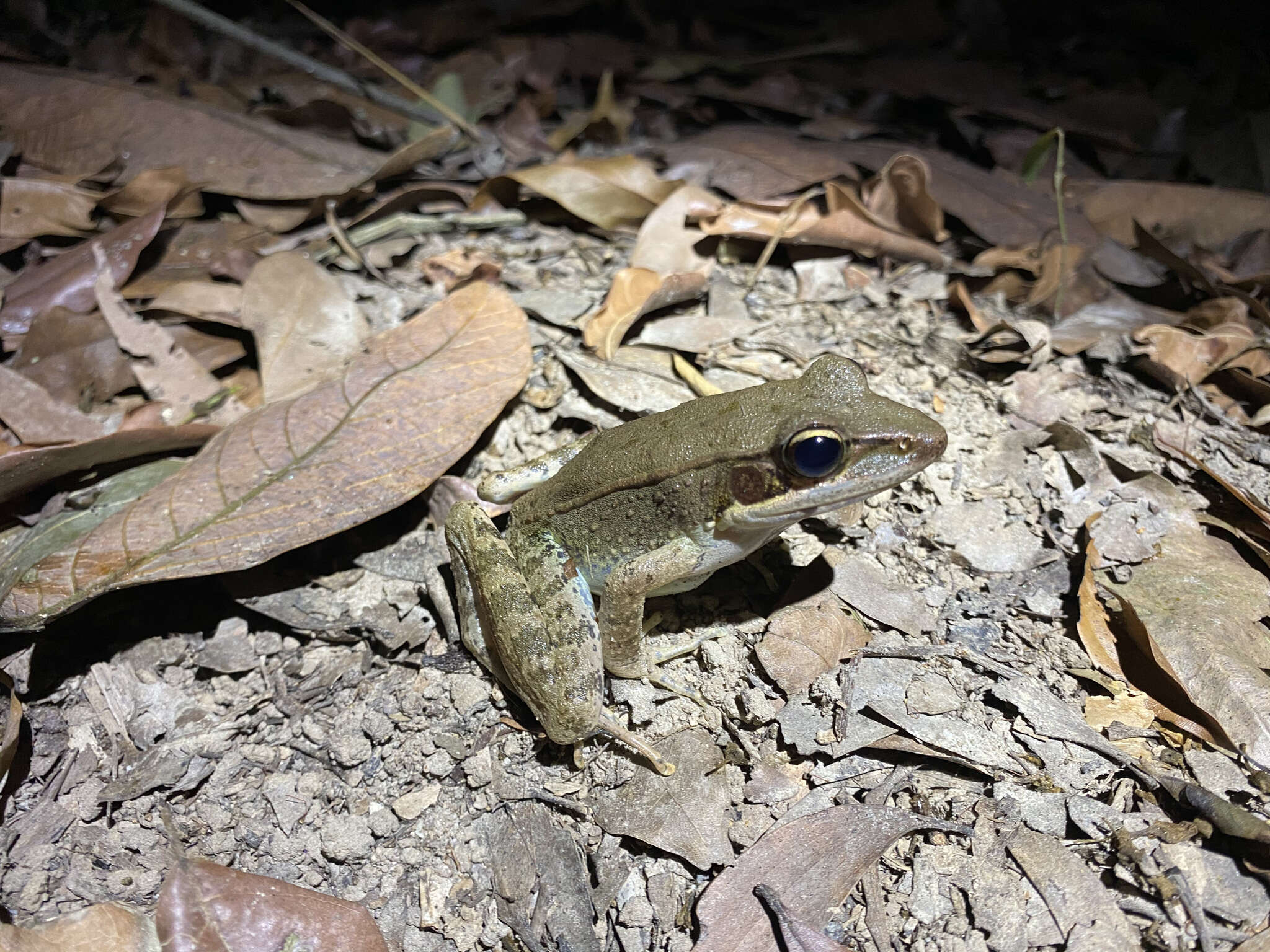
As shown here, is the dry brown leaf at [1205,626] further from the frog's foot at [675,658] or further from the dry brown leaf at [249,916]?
the dry brown leaf at [249,916]

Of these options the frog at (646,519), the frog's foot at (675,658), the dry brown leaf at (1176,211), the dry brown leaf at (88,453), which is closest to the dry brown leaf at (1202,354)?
the dry brown leaf at (1176,211)

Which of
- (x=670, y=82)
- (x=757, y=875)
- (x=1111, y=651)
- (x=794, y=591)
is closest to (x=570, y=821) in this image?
(x=757, y=875)

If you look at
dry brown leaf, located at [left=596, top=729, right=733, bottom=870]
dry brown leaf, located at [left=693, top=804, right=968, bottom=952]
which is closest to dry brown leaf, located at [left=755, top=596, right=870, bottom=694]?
dry brown leaf, located at [left=596, top=729, right=733, bottom=870]

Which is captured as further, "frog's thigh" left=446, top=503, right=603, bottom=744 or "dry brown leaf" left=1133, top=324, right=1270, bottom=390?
"dry brown leaf" left=1133, top=324, right=1270, bottom=390

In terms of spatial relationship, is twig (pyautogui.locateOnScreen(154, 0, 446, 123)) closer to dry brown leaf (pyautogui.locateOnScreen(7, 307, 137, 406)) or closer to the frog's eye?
dry brown leaf (pyautogui.locateOnScreen(7, 307, 137, 406))

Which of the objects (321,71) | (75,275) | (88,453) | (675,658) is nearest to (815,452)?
(675,658)

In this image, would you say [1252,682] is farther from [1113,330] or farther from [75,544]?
[75,544]

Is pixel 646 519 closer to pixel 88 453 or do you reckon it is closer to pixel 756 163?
pixel 88 453
